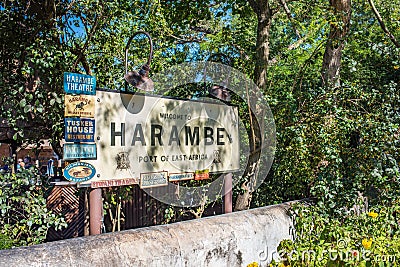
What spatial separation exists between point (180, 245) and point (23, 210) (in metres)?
1.86

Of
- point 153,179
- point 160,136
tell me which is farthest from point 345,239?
point 160,136

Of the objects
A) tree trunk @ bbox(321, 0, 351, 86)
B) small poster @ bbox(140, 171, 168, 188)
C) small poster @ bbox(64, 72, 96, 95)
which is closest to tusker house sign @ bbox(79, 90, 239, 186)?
small poster @ bbox(140, 171, 168, 188)

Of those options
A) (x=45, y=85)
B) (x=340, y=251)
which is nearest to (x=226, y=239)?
(x=340, y=251)

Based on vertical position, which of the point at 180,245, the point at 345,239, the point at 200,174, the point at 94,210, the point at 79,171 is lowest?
the point at 345,239

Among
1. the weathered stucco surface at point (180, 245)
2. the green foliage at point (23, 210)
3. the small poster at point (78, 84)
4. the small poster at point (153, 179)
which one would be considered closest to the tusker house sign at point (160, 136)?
the small poster at point (153, 179)

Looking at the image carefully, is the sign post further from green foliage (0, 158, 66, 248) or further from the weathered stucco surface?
green foliage (0, 158, 66, 248)

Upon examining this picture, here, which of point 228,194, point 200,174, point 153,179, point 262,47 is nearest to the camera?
point 153,179

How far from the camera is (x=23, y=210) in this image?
4.41 metres

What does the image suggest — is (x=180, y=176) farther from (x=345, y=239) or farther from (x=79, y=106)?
(x=345, y=239)

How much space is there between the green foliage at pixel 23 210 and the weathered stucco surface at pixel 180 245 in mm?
1355

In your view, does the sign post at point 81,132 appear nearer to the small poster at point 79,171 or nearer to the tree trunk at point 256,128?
the small poster at point 79,171

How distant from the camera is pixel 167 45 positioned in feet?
22.1

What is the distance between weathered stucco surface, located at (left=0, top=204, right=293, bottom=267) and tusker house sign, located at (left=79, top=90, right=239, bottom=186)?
2.16 ft

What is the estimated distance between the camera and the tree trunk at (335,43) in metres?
6.06
